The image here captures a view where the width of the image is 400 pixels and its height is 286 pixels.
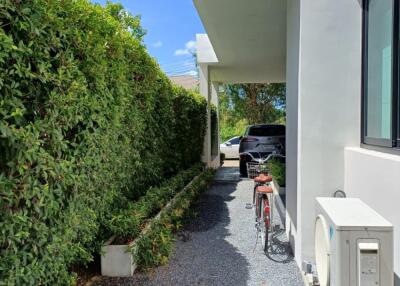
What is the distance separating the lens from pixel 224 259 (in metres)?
3.87

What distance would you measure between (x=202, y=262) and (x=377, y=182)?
208 centimetres

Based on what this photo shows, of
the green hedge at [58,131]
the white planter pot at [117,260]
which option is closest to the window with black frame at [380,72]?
the green hedge at [58,131]

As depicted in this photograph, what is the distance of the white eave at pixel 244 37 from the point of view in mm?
5312

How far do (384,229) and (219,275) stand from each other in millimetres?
Result: 1912

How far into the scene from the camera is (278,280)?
3332 mm

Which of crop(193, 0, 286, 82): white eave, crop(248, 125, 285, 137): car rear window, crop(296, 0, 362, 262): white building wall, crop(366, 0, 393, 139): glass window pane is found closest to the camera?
crop(366, 0, 393, 139): glass window pane

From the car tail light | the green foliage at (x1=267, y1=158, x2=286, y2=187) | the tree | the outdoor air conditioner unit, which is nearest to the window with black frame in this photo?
the outdoor air conditioner unit

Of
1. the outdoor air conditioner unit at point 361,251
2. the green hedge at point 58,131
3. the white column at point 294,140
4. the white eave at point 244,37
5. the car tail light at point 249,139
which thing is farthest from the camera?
the car tail light at point 249,139

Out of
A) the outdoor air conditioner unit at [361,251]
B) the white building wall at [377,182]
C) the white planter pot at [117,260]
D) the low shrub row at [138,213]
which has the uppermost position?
the white building wall at [377,182]

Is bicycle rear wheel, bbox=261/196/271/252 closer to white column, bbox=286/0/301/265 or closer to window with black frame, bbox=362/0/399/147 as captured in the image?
white column, bbox=286/0/301/265

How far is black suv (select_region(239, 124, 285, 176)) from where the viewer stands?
9125 mm

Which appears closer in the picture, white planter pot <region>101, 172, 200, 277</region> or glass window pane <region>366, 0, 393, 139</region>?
glass window pane <region>366, 0, 393, 139</region>

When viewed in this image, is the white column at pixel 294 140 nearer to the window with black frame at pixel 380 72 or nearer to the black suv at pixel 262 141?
the window with black frame at pixel 380 72

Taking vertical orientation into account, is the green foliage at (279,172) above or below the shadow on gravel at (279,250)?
above
